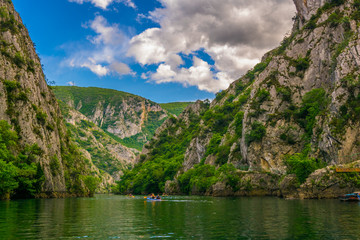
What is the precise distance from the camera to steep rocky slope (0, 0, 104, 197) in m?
71.2

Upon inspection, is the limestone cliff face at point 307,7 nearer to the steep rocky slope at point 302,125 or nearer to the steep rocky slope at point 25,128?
the steep rocky slope at point 302,125

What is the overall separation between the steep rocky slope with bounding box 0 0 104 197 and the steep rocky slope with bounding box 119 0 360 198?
47.4 metres

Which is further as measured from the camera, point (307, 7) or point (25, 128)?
point (307, 7)

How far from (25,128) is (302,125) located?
265 ft

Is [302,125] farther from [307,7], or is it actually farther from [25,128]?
[25,128]

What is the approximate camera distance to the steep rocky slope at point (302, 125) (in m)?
72.3

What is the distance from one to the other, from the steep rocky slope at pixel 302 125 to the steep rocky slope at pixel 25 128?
47.4 meters

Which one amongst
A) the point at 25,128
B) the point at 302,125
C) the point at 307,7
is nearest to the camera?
the point at 25,128

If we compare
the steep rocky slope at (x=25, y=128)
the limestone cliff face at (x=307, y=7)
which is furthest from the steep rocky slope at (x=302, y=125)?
the steep rocky slope at (x=25, y=128)

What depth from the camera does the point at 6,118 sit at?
79688mm

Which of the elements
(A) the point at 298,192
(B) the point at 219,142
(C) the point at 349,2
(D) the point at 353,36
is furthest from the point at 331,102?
(B) the point at 219,142

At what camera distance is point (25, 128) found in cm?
8419

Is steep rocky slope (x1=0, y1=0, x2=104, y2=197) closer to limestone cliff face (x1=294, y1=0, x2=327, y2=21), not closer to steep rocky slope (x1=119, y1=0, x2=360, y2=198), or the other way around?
steep rocky slope (x1=119, y1=0, x2=360, y2=198)

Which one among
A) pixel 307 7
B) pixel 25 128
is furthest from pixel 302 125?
pixel 25 128
